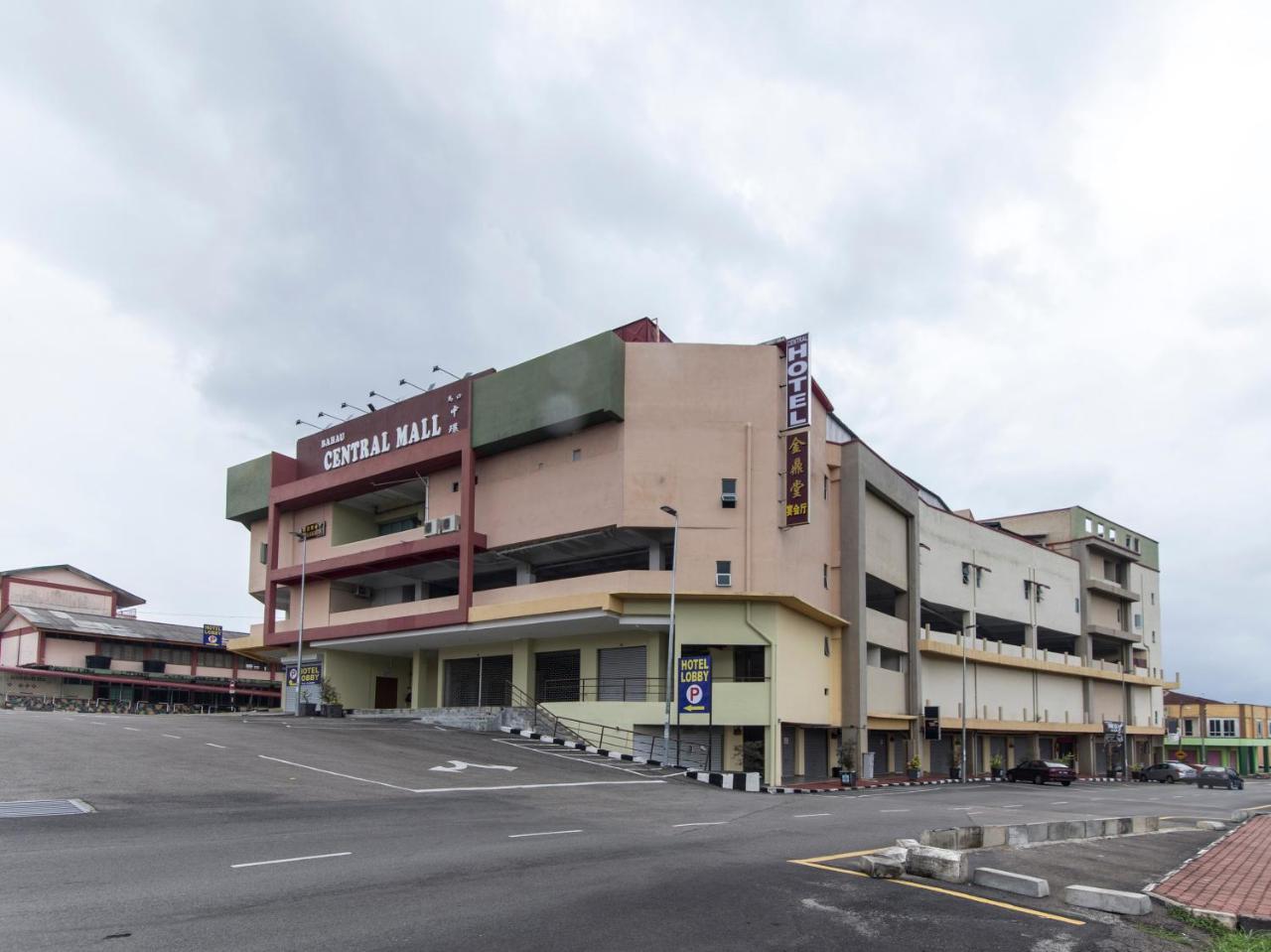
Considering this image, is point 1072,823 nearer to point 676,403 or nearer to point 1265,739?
point 676,403

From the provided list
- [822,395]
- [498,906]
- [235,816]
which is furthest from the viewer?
[822,395]

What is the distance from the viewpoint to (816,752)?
45.7 metres

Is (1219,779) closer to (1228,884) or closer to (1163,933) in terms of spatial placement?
(1228,884)

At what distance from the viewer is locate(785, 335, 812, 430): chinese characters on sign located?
40.6 metres

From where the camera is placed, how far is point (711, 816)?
20.8 m

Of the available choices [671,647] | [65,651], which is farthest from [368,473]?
[65,651]

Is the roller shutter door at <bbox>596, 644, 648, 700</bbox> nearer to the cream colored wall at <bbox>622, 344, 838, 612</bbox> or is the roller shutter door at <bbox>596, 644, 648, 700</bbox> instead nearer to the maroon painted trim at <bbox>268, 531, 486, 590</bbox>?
the cream colored wall at <bbox>622, 344, 838, 612</bbox>

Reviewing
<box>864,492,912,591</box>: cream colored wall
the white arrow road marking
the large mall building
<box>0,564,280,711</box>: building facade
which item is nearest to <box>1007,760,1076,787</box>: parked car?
the large mall building

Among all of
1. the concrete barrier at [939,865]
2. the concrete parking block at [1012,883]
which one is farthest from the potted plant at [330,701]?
the concrete parking block at [1012,883]

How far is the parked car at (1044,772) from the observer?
5397cm

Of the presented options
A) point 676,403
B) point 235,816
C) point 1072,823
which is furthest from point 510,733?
point 1072,823

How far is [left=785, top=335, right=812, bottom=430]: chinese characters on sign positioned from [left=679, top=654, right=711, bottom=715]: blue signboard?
10.8m

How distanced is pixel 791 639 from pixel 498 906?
1315 inches

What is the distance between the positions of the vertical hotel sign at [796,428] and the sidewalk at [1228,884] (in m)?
22.4
